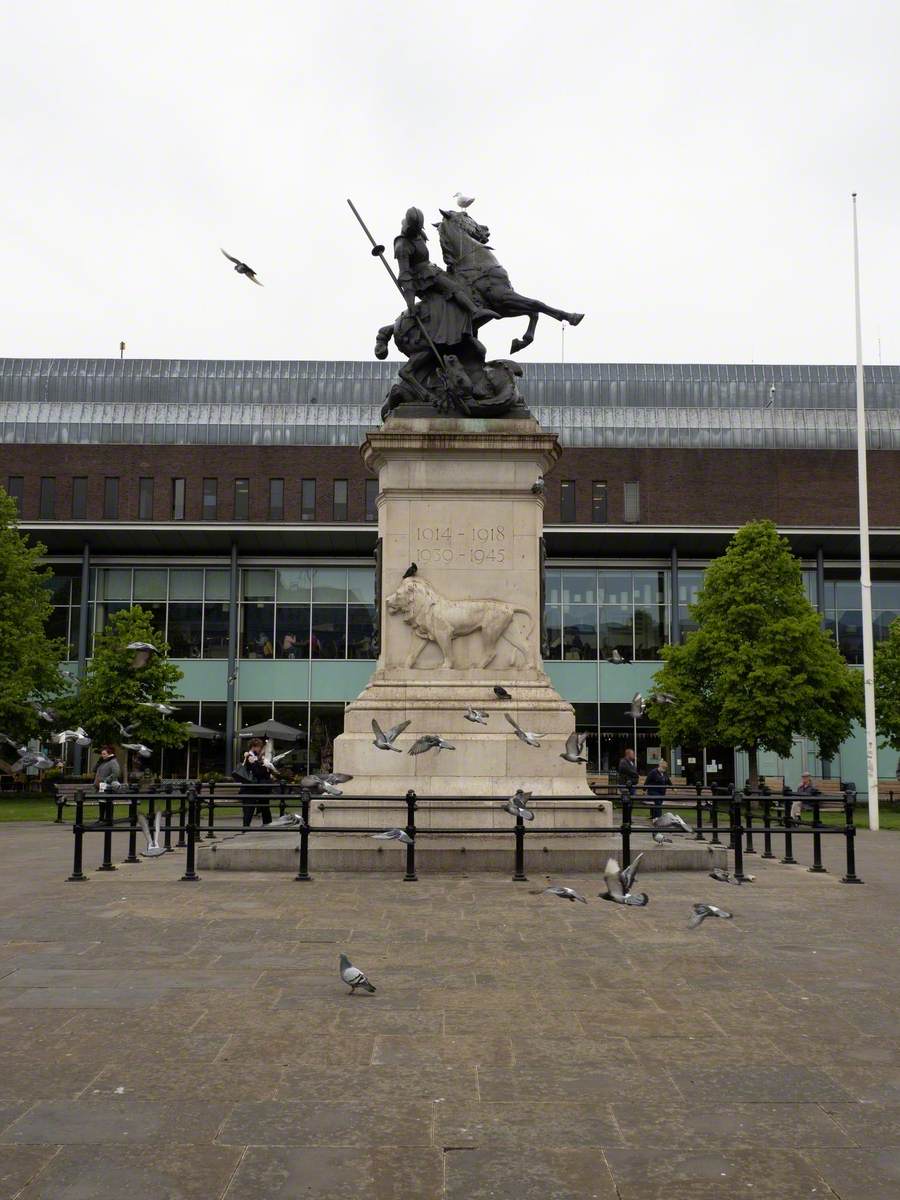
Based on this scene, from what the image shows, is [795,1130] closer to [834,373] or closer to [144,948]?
[144,948]

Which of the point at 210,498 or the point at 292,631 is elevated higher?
the point at 210,498

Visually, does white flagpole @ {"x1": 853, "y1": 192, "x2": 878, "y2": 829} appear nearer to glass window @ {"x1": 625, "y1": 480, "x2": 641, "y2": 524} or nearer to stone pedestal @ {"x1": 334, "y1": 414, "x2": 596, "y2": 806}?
stone pedestal @ {"x1": 334, "y1": 414, "x2": 596, "y2": 806}

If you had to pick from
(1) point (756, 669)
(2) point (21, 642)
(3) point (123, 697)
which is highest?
(2) point (21, 642)

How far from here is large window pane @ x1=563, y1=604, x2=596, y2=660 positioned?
5269 centimetres

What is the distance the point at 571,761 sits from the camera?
1508cm

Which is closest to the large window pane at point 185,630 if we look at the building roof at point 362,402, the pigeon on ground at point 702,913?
the building roof at point 362,402

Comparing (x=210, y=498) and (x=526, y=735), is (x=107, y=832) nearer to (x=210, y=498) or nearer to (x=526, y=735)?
(x=526, y=735)

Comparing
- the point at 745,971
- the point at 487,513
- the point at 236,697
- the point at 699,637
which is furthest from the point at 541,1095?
the point at 236,697

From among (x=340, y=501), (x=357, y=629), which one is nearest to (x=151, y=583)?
(x=340, y=501)

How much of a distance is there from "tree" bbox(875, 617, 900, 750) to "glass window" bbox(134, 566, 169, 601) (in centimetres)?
3159

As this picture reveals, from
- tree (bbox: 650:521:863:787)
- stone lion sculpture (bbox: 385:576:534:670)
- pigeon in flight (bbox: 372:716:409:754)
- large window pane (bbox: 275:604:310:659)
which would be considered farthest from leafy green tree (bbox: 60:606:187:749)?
pigeon in flight (bbox: 372:716:409:754)

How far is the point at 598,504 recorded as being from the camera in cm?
5541

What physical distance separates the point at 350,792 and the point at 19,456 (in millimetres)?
46247

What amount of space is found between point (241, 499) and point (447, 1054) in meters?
51.2
